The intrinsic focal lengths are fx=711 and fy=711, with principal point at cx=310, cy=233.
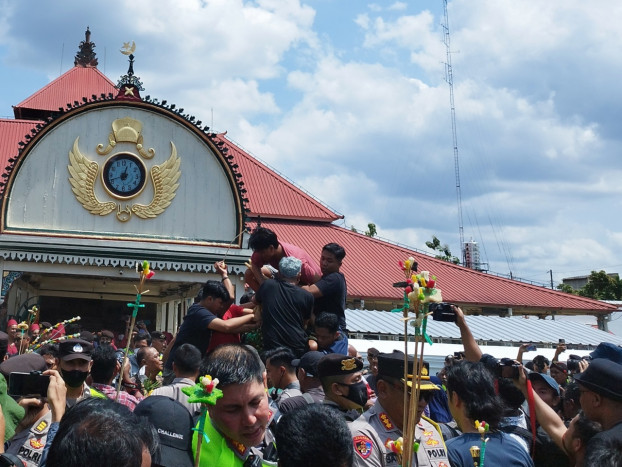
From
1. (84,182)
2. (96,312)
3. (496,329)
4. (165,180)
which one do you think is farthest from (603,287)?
(84,182)

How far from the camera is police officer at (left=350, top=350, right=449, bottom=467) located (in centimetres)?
373

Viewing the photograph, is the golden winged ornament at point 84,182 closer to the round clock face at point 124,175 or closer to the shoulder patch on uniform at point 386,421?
the round clock face at point 124,175

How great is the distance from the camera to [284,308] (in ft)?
20.2

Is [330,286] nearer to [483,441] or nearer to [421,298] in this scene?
[483,441]

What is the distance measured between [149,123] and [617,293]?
3467 centimetres

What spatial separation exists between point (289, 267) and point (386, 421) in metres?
2.38

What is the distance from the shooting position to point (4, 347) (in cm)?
521

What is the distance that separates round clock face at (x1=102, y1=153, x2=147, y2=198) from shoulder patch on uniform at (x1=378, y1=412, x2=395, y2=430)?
14.2 meters

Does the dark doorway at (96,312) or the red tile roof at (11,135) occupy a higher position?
the red tile roof at (11,135)

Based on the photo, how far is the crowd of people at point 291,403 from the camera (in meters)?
2.60

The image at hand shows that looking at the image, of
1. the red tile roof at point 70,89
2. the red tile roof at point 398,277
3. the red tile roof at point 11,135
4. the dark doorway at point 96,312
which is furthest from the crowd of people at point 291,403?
the red tile roof at point 70,89

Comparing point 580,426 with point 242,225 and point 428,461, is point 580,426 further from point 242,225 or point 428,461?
point 242,225

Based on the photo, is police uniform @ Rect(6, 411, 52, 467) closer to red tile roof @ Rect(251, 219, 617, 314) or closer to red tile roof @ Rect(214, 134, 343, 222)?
red tile roof @ Rect(251, 219, 617, 314)

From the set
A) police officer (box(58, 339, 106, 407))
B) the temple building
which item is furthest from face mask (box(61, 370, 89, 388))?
the temple building
